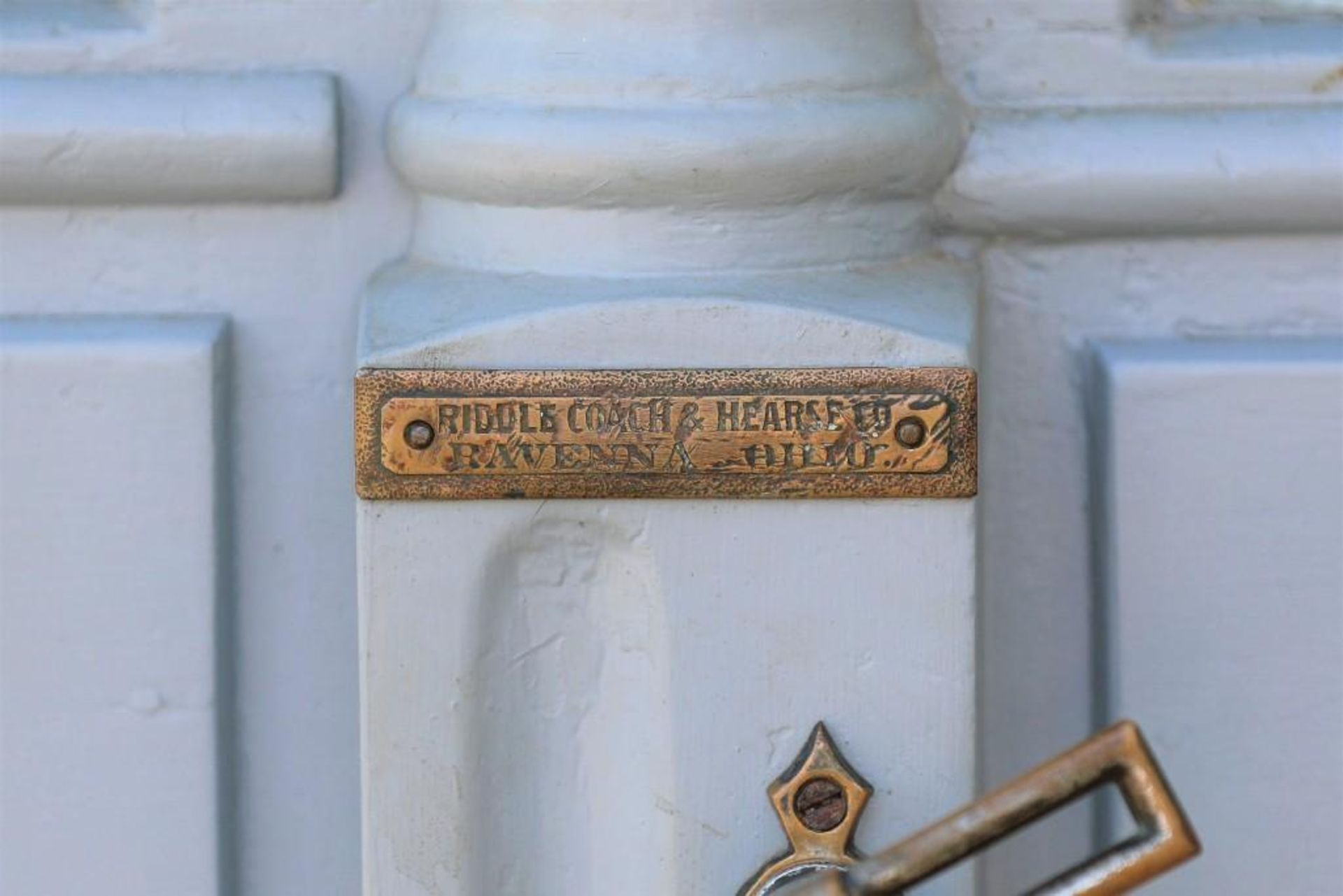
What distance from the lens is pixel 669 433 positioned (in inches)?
25.3

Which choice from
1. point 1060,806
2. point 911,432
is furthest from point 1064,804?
point 911,432

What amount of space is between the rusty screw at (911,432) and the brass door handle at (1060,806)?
0.12 m

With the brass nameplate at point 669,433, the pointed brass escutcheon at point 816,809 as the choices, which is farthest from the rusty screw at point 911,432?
the pointed brass escutcheon at point 816,809

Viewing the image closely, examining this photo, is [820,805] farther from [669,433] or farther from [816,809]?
[669,433]

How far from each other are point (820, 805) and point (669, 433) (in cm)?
14

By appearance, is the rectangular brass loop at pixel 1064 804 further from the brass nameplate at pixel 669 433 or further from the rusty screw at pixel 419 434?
the rusty screw at pixel 419 434

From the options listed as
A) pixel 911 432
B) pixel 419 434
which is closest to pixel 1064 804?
pixel 911 432

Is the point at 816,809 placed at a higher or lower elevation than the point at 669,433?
lower

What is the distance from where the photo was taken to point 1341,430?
72 cm

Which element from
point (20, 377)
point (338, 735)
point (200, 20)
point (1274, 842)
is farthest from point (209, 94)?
point (1274, 842)

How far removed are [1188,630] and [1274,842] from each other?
95 millimetres

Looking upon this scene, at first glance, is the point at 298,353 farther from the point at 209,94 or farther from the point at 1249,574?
the point at 1249,574

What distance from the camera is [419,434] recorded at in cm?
64

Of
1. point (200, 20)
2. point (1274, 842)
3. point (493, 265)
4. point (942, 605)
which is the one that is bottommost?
point (1274, 842)
